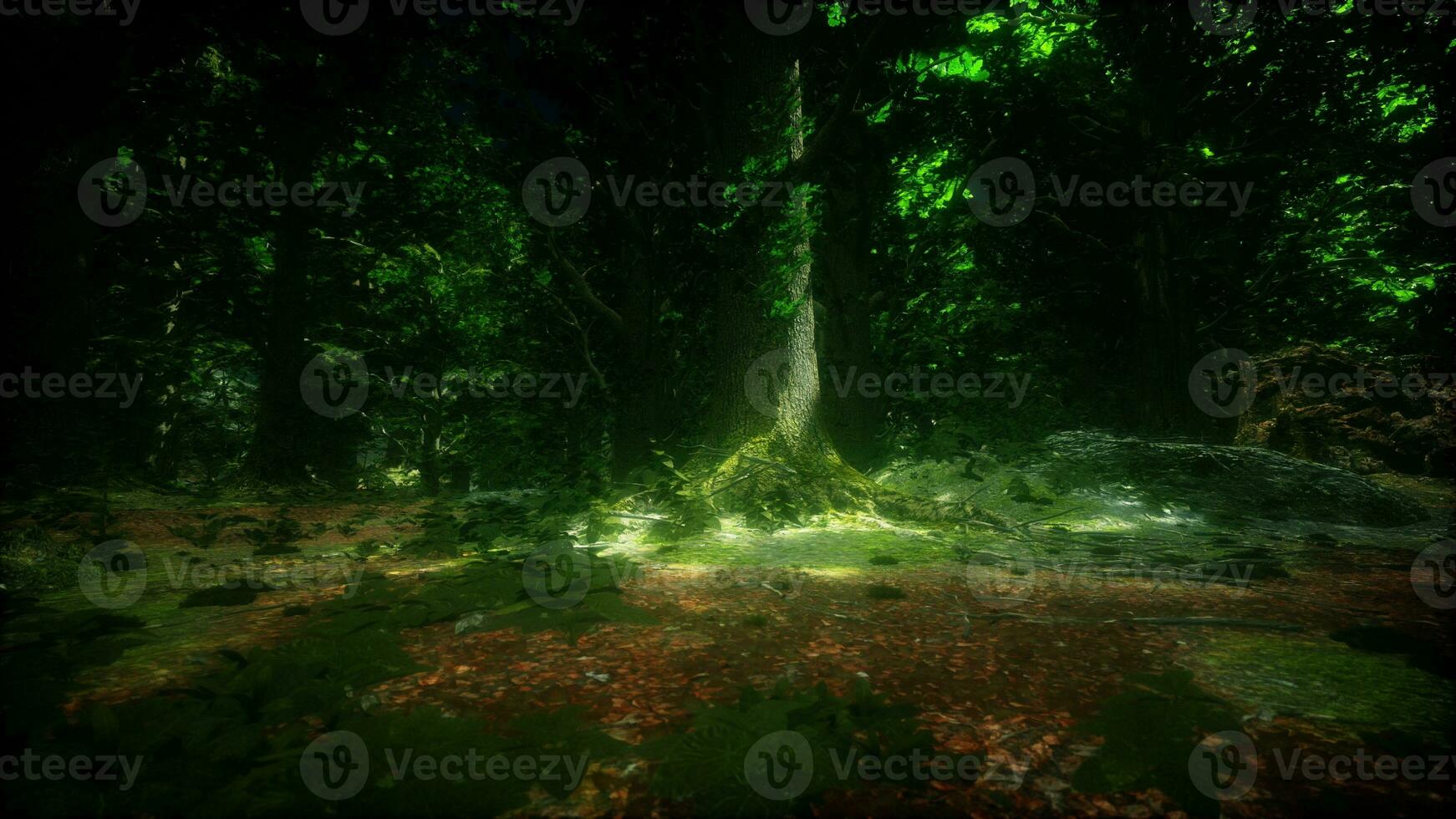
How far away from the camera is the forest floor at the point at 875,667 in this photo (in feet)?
5.97

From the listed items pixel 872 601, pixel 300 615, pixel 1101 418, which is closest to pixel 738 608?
pixel 872 601

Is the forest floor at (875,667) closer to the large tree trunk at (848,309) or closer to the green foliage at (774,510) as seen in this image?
the green foliage at (774,510)

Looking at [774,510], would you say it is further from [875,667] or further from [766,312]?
[875,667]

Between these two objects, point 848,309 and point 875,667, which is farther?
point 848,309

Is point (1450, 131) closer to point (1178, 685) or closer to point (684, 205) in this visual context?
point (684, 205)

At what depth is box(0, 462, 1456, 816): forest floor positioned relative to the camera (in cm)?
182

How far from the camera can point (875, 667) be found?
8.97 feet

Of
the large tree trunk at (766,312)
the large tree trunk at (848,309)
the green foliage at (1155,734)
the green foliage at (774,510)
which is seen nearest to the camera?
the green foliage at (1155,734)

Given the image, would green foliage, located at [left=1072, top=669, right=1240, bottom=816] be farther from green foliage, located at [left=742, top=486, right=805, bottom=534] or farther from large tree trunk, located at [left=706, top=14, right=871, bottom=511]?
large tree trunk, located at [left=706, top=14, right=871, bottom=511]

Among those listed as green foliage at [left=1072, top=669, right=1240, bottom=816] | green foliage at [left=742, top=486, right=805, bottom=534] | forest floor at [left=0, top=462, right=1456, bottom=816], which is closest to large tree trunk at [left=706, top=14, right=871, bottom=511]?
green foliage at [left=742, top=486, right=805, bottom=534]

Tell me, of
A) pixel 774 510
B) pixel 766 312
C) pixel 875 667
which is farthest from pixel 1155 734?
pixel 766 312

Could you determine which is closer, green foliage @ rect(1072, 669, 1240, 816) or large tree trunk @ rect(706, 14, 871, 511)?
green foliage @ rect(1072, 669, 1240, 816)

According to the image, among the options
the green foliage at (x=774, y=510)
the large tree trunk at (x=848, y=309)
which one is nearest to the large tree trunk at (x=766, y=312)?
the green foliage at (x=774, y=510)

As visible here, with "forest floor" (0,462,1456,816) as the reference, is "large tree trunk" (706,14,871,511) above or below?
above
